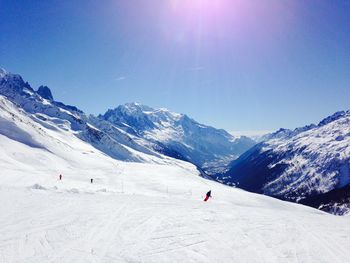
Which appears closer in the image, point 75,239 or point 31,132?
point 75,239

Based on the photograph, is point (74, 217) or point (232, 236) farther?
point (74, 217)

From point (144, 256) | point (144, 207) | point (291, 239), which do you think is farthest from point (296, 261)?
point (144, 207)

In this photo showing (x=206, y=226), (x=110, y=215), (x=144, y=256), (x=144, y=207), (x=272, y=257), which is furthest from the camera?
(x=144, y=207)

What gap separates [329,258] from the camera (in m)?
13.5

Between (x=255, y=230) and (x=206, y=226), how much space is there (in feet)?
9.43

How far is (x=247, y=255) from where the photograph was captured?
1318 cm

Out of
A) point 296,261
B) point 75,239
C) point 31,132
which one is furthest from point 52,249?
point 31,132

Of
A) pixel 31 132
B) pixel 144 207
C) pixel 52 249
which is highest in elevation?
pixel 31 132

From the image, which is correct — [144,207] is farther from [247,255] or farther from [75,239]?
[247,255]

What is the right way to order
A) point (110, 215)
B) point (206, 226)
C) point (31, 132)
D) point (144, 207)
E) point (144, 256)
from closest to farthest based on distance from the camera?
point (144, 256) → point (206, 226) → point (110, 215) → point (144, 207) → point (31, 132)

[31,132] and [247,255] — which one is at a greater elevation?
[31,132]

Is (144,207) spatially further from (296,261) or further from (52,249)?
(296,261)

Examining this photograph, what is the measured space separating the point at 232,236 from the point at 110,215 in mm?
7960

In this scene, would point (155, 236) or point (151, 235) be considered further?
point (151, 235)
